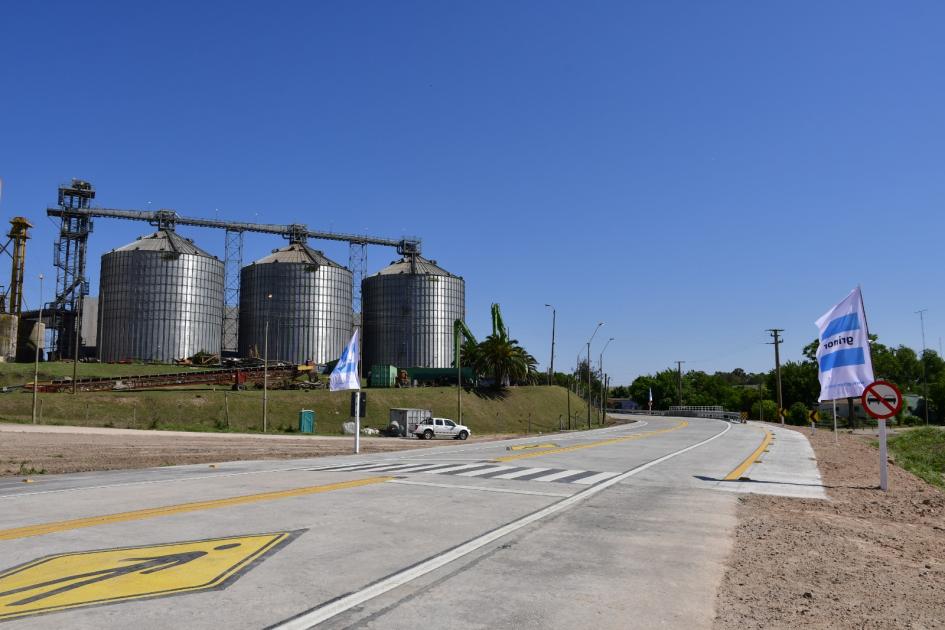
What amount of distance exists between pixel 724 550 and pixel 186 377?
203 ft

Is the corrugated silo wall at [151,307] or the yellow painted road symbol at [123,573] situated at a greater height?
the corrugated silo wall at [151,307]

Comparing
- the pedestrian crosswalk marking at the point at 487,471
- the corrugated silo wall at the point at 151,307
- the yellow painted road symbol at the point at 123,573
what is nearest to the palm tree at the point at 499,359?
the corrugated silo wall at the point at 151,307

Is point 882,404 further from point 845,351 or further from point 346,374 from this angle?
point 346,374

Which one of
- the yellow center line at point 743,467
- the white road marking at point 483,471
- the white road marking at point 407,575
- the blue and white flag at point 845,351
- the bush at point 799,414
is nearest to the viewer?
the white road marking at point 407,575

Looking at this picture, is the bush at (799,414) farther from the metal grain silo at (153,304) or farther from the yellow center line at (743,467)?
the metal grain silo at (153,304)

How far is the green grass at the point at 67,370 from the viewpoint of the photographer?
64.3m

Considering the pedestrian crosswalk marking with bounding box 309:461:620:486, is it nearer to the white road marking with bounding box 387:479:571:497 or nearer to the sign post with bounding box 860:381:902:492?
the white road marking with bounding box 387:479:571:497

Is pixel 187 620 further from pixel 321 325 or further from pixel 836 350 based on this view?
pixel 321 325

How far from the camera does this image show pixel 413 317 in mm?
105000

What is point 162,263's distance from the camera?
9144 centimetres

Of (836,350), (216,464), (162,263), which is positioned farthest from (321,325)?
(836,350)

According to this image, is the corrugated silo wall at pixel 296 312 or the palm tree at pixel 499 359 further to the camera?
the corrugated silo wall at pixel 296 312

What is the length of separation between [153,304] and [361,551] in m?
92.5

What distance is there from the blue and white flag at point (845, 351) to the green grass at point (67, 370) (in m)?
67.5
